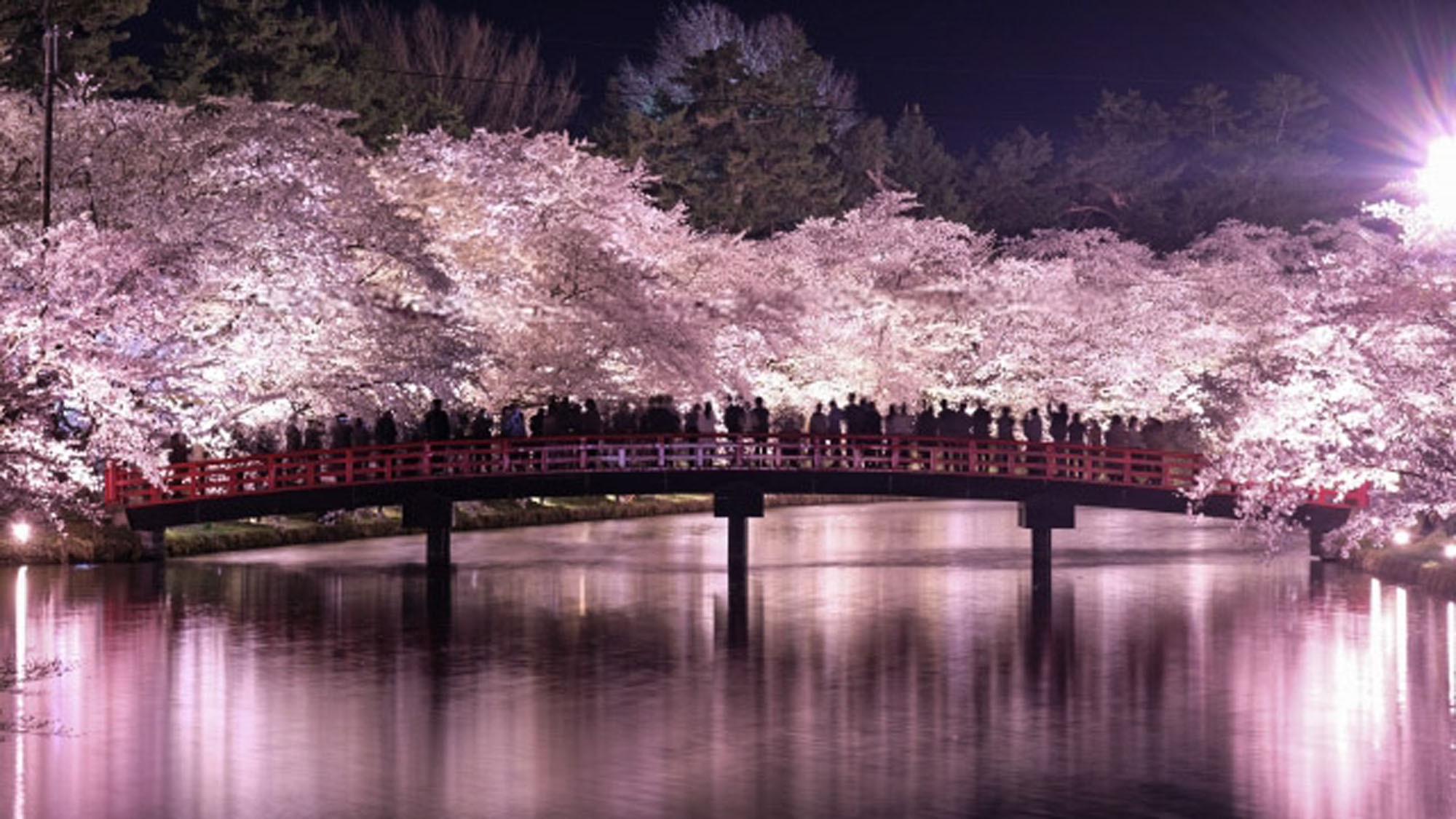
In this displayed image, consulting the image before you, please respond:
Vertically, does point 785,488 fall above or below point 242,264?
below

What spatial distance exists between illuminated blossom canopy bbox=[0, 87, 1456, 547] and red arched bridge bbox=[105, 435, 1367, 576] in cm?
206

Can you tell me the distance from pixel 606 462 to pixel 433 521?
4.06m

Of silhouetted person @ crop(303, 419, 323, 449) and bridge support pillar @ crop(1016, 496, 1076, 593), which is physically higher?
silhouetted person @ crop(303, 419, 323, 449)

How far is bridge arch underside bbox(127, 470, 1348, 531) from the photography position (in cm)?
4916

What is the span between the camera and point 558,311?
63.1 metres

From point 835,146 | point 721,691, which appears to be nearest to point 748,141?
point 835,146

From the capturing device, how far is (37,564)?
48.0 metres

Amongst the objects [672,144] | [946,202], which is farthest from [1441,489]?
[946,202]

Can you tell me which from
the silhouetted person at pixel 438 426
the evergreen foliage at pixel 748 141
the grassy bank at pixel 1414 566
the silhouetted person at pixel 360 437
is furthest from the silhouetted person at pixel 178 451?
the evergreen foliage at pixel 748 141

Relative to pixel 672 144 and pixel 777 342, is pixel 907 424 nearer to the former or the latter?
pixel 777 342

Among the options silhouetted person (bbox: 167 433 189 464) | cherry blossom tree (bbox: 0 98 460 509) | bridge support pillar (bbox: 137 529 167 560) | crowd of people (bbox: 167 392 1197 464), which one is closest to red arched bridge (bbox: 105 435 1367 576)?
Result: bridge support pillar (bbox: 137 529 167 560)

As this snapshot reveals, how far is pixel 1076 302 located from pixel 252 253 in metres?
44.2

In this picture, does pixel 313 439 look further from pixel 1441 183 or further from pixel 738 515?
pixel 1441 183

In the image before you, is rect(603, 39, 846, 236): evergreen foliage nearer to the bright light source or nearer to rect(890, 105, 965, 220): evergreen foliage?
rect(890, 105, 965, 220): evergreen foliage
